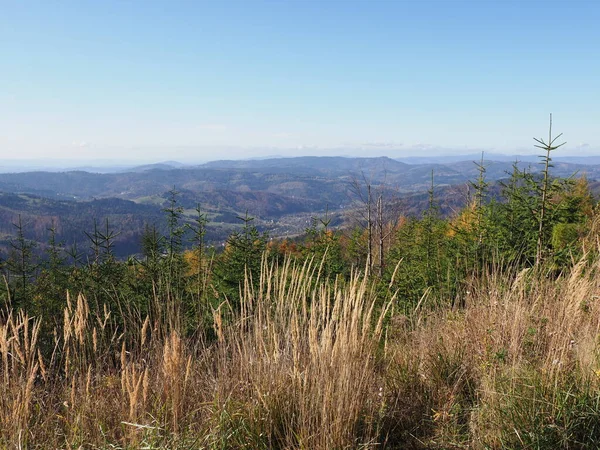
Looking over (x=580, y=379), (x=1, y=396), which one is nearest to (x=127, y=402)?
(x=1, y=396)

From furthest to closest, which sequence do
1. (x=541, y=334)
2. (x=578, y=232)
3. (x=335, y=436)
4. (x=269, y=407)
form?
(x=578, y=232) → (x=541, y=334) → (x=269, y=407) → (x=335, y=436)

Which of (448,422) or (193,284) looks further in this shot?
(193,284)

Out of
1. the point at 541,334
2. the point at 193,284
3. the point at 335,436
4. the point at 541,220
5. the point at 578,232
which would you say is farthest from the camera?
the point at 578,232

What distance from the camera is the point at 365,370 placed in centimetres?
205

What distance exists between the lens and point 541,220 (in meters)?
6.71

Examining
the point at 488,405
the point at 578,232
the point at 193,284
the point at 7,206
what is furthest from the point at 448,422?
the point at 7,206

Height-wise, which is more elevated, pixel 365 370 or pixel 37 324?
pixel 37 324

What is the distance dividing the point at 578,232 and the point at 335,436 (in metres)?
8.37

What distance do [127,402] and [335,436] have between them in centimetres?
123

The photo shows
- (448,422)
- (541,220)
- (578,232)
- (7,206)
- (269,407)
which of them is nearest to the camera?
(269,407)

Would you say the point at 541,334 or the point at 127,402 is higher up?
the point at 541,334

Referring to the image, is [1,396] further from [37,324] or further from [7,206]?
[7,206]

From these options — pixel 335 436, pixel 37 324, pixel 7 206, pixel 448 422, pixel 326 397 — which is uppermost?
pixel 37 324

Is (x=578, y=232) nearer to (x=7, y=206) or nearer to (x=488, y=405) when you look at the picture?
(x=488, y=405)
